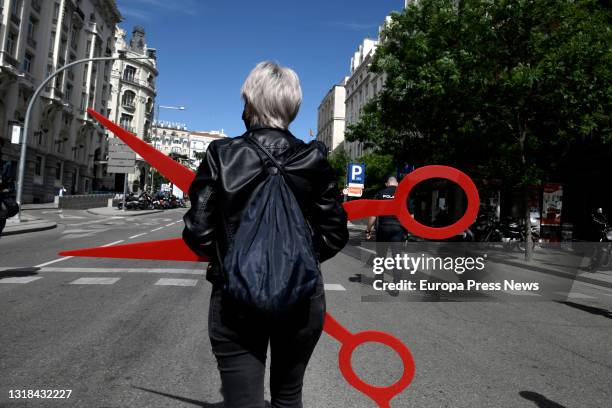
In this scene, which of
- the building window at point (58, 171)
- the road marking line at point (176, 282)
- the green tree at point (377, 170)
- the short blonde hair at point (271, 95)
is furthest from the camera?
the building window at point (58, 171)

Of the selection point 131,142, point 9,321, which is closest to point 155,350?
point 9,321

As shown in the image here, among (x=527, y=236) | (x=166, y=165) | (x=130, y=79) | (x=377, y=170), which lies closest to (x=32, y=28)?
(x=377, y=170)

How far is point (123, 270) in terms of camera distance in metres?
9.31

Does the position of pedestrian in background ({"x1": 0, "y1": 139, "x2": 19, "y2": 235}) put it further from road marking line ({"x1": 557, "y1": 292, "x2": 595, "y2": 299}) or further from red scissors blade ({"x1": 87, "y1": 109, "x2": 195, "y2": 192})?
road marking line ({"x1": 557, "y1": 292, "x2": 595, "y2": 299})

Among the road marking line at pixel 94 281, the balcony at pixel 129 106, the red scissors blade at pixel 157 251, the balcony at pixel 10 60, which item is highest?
the balcony at pixel 129 106

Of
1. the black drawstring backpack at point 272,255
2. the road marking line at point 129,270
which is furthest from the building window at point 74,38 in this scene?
the black drawstring backpack at point 272,255

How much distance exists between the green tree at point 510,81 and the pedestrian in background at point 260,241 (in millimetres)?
12215

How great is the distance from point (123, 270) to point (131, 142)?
7512 mm

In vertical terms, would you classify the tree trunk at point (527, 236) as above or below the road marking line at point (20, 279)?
above

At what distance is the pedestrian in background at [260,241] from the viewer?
1654mm

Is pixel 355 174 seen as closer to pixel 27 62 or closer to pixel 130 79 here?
pixel 27 62

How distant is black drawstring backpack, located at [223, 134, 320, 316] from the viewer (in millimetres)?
1538

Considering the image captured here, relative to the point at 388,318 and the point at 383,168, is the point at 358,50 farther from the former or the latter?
the point at 388,318

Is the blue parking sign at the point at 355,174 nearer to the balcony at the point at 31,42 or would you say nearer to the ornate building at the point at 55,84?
the ornate building at the point at 55,84
